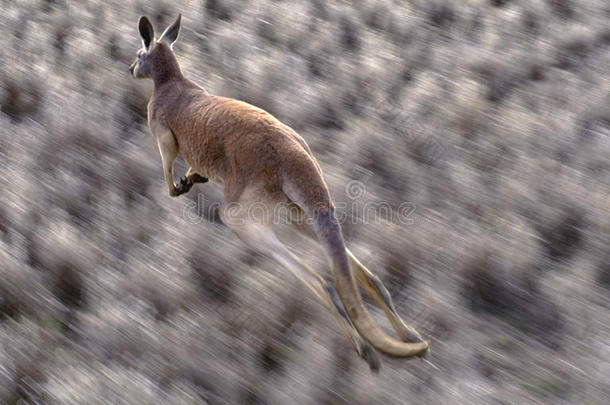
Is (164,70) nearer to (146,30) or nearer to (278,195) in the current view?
(146,30)

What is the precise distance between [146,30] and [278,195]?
60.7 inches

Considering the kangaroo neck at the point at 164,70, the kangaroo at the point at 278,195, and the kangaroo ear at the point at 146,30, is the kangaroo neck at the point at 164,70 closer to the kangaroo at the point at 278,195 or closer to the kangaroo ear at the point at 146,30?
the kangaroo ear at the point at 146,30

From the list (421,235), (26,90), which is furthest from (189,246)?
(26,90)

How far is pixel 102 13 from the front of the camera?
6852 mm

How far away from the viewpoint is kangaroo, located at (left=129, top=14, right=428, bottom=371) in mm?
2605

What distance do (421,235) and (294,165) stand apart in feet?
3.85

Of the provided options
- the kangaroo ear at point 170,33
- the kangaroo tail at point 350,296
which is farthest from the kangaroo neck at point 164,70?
the kangaroo tail at point 350,296

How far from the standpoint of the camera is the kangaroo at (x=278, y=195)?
2605 mm

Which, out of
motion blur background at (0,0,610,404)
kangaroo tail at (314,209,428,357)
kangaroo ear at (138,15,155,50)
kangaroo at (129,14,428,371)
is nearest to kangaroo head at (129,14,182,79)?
kangaroo ear at (138,15,155,50)

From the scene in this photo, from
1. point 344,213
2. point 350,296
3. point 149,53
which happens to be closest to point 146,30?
point 149,53

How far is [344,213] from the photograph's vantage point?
155 inches

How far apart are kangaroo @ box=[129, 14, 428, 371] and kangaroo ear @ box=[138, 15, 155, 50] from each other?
58 centimetres

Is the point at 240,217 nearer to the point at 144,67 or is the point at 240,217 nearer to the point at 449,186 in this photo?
the point at 144,67

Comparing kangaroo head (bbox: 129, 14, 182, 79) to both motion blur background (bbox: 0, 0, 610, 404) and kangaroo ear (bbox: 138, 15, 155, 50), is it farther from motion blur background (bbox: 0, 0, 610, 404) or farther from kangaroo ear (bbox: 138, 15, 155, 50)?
motion blur background (bbox: 0, 0, 610, 404)
